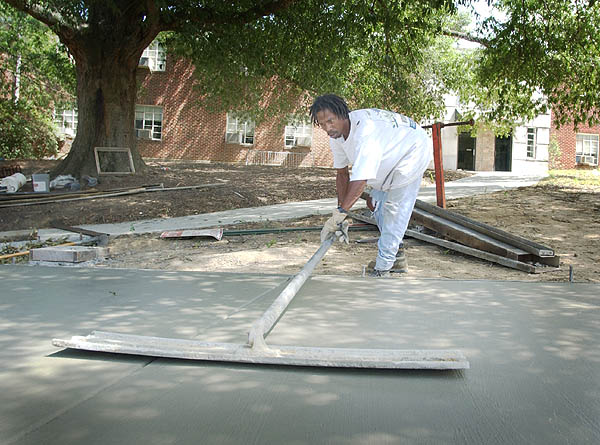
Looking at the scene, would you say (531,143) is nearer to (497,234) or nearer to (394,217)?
(497,234)

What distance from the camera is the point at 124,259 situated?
19.0 feet

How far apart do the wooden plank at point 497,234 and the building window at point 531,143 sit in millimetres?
21010

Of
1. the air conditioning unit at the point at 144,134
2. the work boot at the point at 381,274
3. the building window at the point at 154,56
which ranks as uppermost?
the building window at the point at 154,56

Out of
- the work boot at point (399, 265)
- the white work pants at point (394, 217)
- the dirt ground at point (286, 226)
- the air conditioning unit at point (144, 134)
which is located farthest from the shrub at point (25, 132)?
the white work pants at point (394, 217)

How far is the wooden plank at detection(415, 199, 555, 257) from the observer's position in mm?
4884

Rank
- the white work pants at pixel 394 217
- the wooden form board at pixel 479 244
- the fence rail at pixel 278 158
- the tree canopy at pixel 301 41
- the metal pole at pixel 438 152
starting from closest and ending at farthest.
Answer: the white work pants at pixel 394 217, the wooden form board at pixel 479 244, the metal pole at pixel 438 152, the tree canopy at pixel 301 41, the fence rail at pixel 278 158

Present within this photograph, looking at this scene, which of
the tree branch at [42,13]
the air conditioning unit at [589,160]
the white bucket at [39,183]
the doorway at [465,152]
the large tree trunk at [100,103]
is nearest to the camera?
Result: the white bucket at [39,183]

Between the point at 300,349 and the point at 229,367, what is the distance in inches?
11.9

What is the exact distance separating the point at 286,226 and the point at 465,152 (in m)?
20.6

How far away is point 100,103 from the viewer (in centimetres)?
1168

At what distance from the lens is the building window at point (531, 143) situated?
2502cm

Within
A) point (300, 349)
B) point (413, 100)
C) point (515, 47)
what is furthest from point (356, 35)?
point (300, 349)

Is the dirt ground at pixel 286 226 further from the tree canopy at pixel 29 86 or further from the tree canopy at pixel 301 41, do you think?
the tree canopy at pixel 29 86

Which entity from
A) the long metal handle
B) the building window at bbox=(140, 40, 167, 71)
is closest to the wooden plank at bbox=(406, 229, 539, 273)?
the long metal handle
